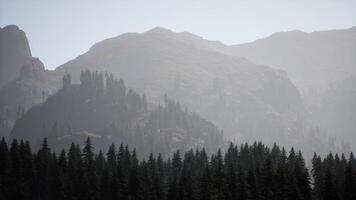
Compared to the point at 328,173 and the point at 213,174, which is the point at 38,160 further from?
the point at 328,173

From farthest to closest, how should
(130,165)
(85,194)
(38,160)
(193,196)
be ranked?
1. (130,165)
2. (38,160)
3. (85,194)
4. (193,196)

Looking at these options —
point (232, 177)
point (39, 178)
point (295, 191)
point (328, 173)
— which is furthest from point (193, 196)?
point (39, 178)

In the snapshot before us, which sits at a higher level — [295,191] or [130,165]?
[130,165]

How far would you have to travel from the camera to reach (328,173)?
12219 centimetres

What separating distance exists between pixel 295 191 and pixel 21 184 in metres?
63.9

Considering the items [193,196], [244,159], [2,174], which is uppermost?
[244,159]

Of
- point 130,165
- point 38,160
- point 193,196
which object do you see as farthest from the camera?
point 130,165

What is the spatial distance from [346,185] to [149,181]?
4638cm

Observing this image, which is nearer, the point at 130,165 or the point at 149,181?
the point at 149,181

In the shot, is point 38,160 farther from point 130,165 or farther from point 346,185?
point 346,185

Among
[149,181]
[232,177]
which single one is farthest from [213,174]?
[149,181]

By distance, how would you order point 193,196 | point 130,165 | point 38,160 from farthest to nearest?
point 130,165 → point 38,160 → point 193,196

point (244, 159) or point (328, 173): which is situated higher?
point (244, 159)

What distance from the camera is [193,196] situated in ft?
397
